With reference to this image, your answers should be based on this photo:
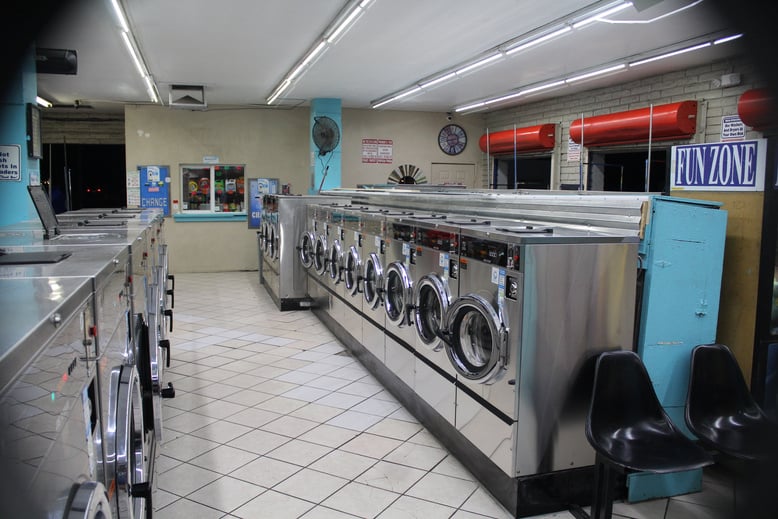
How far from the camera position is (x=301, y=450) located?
137 inches

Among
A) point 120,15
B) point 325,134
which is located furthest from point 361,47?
point 325,134

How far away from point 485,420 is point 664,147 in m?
5.88

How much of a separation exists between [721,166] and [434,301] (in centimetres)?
180

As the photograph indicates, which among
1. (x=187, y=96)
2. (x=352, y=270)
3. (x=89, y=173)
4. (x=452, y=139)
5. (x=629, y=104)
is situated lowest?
(x=352, y=270)

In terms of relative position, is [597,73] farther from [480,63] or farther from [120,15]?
[120,15]

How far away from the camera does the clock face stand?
38.5ft

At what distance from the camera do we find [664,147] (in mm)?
Result: 7445

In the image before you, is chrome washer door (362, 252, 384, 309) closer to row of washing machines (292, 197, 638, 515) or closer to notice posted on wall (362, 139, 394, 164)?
row of washing machines (292, 197, 638, 515)

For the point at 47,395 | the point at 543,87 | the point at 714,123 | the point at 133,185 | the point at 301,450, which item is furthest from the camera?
the point at 133,185

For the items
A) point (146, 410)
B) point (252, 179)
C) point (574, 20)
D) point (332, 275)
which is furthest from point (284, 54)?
point (146, 410)

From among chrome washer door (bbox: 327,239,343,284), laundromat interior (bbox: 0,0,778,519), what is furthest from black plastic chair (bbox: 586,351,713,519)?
chrome washer door (bbox: 327,239,343,284)

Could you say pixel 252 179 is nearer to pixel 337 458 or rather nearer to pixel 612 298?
pixel 337 458

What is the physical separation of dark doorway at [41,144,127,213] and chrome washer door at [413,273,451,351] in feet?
33.5

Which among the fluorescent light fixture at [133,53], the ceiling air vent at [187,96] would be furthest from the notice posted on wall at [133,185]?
the fluorescent light fixture at [133,53]
